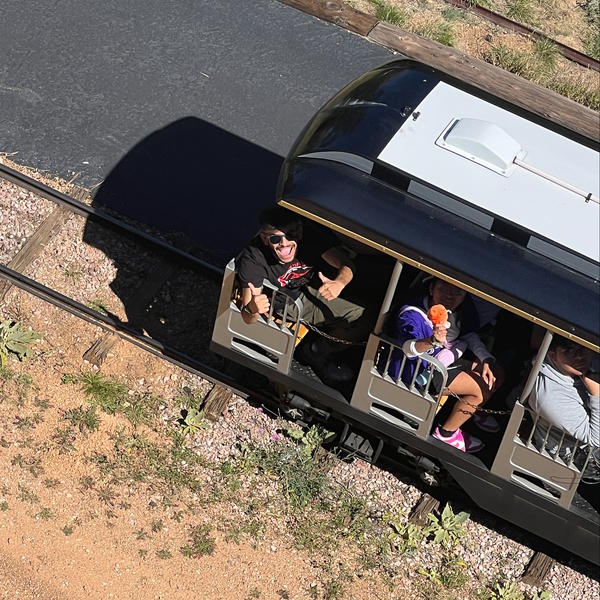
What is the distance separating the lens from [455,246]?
774 cm

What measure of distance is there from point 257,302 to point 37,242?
10.7 feet

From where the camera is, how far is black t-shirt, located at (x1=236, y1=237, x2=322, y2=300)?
858cm

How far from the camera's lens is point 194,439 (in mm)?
9656

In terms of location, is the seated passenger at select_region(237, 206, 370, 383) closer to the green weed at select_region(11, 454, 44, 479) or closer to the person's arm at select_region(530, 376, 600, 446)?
the person's arm at select_region(530, 376, 600, 446)

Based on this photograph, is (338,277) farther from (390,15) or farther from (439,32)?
(390,15)

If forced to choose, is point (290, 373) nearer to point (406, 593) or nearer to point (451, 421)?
point (451, 421)

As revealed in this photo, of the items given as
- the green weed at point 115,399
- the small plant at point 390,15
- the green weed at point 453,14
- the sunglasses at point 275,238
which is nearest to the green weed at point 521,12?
the green weed at point 453,14

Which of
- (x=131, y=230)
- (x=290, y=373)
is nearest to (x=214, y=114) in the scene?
(x=131, y=230)

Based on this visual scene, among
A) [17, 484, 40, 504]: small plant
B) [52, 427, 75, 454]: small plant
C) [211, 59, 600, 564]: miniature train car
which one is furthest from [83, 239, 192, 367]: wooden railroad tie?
[211, 59, 600, 564]: miniature train car

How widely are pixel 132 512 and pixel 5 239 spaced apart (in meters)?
3.35

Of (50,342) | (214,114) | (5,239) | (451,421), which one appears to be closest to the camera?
(451,421)

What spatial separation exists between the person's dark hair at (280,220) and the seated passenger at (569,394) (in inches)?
85.6

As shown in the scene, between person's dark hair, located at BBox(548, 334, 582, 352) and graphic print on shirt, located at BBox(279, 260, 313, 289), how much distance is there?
2121 mm

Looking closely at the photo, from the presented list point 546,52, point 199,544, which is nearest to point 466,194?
point 199,544
